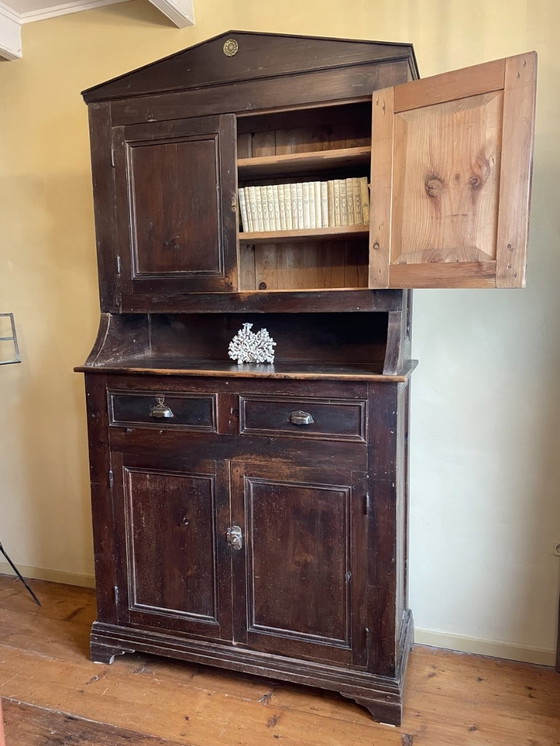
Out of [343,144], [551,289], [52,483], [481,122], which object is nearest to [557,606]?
[551,289]

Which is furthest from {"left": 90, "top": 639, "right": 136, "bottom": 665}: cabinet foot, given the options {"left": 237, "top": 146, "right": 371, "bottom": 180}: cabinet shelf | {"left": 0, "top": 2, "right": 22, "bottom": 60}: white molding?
{"left": 0, "top": 2, "right": 22, "bottom": 60}: white molding

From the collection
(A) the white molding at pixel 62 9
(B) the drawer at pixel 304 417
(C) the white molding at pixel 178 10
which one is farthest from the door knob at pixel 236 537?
(A) the white molding at pixel 62 9

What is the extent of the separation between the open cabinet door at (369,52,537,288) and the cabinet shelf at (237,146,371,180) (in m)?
0.14

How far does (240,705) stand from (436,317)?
4.99 feet

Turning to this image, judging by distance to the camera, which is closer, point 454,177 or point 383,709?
point 454,177

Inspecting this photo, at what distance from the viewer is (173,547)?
1.92 m

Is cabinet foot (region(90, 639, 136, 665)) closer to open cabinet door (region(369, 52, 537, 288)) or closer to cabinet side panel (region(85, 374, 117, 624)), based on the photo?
cabinet side panel (region(85, 374, 117, 624))

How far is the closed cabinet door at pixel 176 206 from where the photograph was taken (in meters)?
1.79

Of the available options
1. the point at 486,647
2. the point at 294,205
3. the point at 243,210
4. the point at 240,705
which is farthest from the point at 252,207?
the point at 486,647

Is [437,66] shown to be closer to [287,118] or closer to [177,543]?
[287,118]

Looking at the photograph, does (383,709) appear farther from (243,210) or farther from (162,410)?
(243,210)

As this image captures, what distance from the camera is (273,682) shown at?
191 cm

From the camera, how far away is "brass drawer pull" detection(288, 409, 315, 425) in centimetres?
167

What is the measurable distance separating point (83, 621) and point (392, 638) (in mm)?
1379
